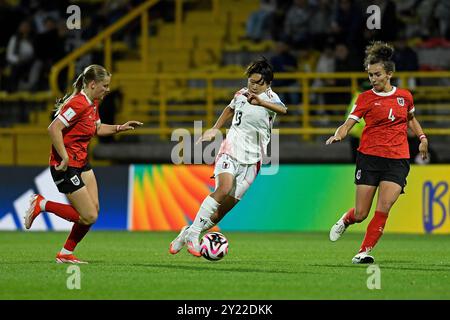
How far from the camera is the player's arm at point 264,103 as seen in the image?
10930mm

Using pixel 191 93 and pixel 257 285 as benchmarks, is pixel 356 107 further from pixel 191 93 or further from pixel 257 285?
pixel 191 93

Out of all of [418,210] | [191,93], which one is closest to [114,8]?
[191,93]

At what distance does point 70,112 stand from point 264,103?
1.97 metres

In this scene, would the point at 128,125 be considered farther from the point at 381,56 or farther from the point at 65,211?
the point at 381,56

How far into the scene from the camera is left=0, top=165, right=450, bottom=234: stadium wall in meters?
17.8

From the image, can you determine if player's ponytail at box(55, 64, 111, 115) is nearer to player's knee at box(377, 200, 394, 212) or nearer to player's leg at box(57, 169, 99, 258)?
player's leg at box(57, 169, 99, 258)

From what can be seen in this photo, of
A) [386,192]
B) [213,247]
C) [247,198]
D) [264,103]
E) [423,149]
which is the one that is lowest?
[213,247]

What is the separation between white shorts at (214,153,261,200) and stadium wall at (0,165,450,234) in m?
6.40

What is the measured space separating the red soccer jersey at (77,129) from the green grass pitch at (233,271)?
3.58 feet

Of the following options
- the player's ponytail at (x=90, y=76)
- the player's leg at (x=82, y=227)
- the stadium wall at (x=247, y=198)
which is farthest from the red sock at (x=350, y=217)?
the stadium wall at (x=247, y=198)

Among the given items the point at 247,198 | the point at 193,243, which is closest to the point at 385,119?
the point at 193,243

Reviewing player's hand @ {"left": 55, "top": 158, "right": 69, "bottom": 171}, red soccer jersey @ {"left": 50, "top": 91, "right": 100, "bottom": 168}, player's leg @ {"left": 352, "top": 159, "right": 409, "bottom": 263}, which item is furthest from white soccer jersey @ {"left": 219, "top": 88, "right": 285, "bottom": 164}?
player's hand @ {"left": 55, "top": 158, "right": 69, "bottom": 171}

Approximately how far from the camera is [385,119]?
1156 centimetres

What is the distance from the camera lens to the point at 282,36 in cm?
2244
